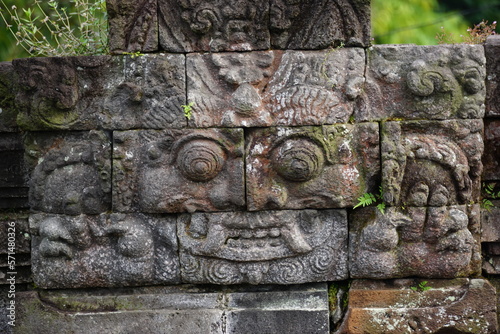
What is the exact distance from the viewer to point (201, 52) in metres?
3.59

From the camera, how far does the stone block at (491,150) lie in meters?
3.74

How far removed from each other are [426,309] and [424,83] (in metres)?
1.42

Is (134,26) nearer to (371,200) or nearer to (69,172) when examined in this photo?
(69,172)

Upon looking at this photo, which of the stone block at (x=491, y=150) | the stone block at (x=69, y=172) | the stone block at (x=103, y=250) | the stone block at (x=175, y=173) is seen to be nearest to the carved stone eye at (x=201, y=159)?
the stone block at (x=175, y=173)

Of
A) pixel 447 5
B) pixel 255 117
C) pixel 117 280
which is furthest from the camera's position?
pixel 447 5

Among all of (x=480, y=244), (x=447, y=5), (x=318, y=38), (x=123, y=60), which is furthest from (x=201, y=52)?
(x=447, y=5)

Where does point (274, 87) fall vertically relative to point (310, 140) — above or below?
above

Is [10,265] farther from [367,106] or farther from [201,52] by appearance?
[367,106]

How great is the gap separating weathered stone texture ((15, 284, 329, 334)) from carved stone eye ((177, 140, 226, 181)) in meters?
0.81

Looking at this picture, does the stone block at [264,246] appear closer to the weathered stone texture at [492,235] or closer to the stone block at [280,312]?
the stone block at [280,312]

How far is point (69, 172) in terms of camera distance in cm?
369

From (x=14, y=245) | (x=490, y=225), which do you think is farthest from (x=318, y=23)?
(x=14, y=245)

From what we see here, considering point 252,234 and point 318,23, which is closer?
point 318,23

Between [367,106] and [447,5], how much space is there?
12957 millimetres
